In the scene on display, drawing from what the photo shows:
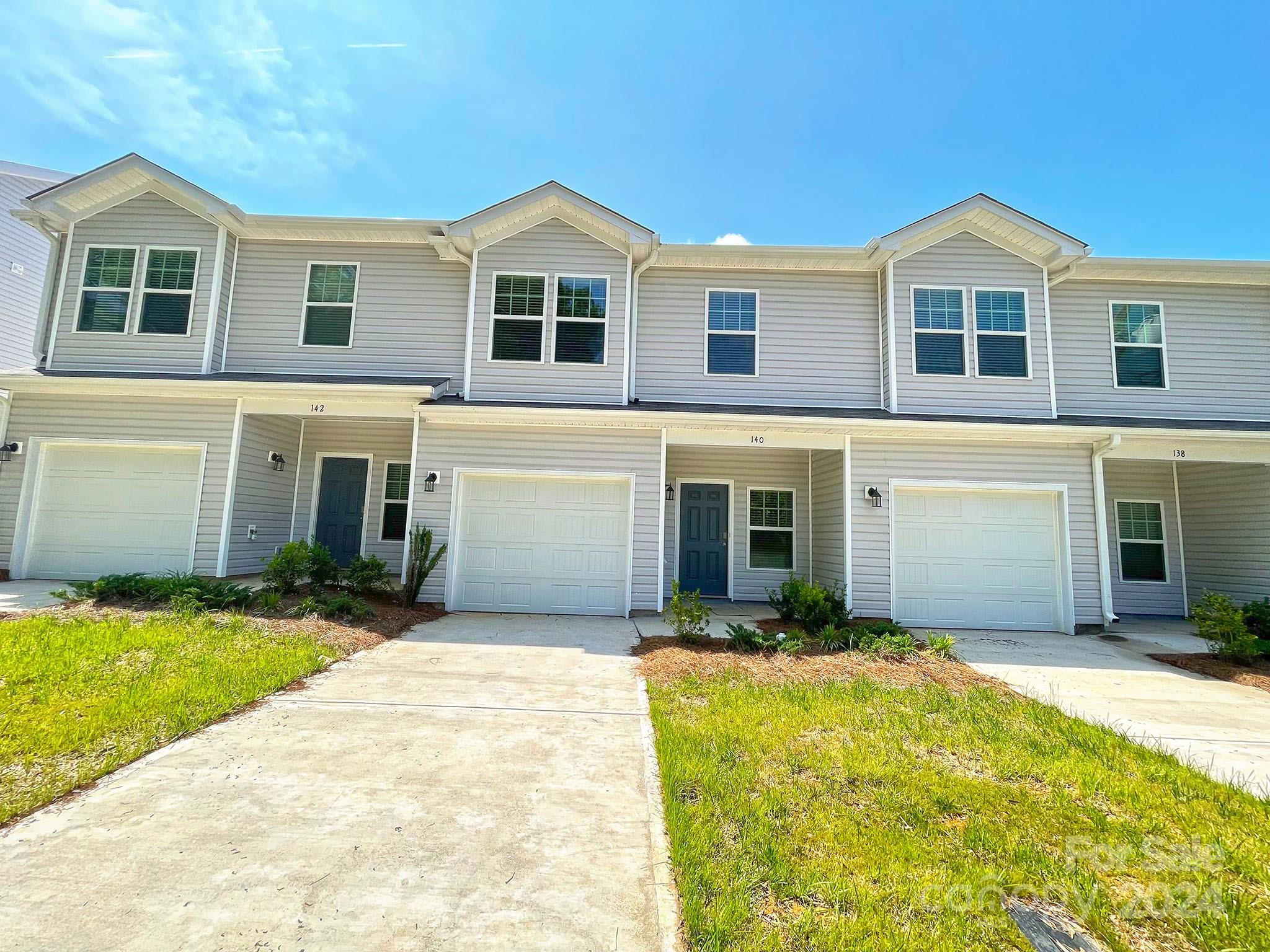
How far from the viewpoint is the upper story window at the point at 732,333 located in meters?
10.1

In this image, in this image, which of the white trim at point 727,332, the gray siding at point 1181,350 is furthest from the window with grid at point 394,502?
the gray siding at point 1181,350

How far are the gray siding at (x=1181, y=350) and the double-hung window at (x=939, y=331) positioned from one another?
2.01 m

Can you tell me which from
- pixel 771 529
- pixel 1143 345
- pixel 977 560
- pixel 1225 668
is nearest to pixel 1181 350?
pixel 1143 345

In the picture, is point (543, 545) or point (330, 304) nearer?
point (543, 545)

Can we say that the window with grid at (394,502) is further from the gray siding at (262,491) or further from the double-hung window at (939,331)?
the double-hung window at (939,331)

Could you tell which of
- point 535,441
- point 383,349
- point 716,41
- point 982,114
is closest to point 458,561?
point 535,441

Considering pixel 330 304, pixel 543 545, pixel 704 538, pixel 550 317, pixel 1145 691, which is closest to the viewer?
pixel 1145 691

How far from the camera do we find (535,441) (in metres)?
8.79

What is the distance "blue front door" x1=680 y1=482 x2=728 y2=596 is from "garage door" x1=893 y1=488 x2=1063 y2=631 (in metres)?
3.12

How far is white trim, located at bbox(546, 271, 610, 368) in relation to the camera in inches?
366

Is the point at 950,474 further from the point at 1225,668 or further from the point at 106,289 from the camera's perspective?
the point at 106,289

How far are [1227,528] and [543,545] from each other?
38.5 ft

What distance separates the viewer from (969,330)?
9.54 m

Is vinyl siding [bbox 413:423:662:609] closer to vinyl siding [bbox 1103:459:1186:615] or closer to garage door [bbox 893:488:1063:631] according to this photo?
garage door [bbox 893:488:1063:631]
